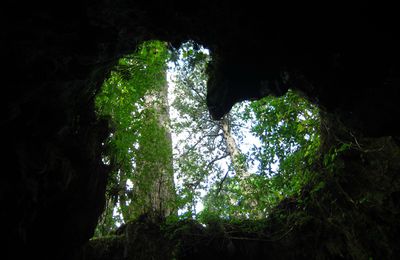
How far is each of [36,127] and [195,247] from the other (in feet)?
14.6

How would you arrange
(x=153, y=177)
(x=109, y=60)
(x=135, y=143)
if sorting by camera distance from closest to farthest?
(x=109, y=60), (x=135, y=143), (x=153, y=177)

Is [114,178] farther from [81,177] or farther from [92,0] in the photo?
[92,0]

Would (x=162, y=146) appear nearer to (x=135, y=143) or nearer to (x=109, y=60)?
(x=135, y=143)

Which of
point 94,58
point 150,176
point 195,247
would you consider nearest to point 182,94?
point 150,176

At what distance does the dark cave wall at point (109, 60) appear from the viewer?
3586mm

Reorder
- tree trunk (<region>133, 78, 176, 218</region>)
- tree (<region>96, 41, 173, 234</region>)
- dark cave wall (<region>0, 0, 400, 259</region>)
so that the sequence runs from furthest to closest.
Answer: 1. tree trunk (<region>133, 78, 176, 218</region>)
2. tree (<region>96, 41, 173, 234</region>)
3. dark cave wall (<region>0, 0, 400, 259</region>)

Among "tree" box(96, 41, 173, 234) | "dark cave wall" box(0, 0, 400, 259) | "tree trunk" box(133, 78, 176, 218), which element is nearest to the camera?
"dark cave wall" box(0, 0, 400, 259)

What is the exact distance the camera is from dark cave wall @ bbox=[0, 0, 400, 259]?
141 inches

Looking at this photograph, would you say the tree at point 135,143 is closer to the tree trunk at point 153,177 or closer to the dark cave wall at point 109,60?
the tree trunk at point 153,177

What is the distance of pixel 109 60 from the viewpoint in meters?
4.75

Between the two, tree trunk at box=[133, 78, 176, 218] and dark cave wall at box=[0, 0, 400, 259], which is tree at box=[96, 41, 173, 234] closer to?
tree trunk at box=[133, 78, 176, 218]

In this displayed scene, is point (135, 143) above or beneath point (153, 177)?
above

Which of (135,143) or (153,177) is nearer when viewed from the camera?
(135,143)

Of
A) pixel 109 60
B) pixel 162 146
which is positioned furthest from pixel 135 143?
pixel 109 60
